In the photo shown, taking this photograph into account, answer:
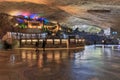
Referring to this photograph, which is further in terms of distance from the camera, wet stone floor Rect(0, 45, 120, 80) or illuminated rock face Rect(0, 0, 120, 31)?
illuminated rock face Rect(0, 0, 120, 31)

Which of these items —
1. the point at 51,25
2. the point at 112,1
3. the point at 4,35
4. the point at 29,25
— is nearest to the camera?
the point at 112,1

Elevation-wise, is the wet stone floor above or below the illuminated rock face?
below

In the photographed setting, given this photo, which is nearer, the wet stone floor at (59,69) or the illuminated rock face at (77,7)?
the wet stone floor at (59,69)

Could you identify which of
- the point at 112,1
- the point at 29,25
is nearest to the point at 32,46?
the point at 29,25

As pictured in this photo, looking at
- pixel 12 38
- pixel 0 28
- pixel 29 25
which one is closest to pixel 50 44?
pixel 12 38

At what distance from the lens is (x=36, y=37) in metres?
36.4

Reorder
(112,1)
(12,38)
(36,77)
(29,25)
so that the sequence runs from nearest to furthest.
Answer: (36,77), (112,1), (12,38), (29,25)

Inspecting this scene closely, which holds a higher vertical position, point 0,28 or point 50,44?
point 0,28

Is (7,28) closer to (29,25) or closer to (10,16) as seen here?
(10,16)

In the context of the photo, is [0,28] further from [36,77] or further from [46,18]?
[36,77]

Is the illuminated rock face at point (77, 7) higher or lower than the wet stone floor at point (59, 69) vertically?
higher

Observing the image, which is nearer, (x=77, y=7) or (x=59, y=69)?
(x=59, y=69)

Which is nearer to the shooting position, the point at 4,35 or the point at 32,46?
the point at 32,46

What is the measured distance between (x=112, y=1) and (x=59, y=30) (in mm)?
27435
